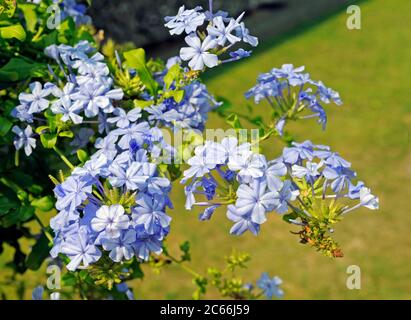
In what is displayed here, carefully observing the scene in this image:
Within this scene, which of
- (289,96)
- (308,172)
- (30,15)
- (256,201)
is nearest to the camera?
(256,201)

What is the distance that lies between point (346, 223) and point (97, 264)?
4291mm

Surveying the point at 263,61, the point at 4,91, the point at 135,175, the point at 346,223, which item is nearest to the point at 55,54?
the point at 4,91

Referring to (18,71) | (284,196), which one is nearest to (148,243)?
(284,196)

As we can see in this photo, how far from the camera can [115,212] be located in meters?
1.39

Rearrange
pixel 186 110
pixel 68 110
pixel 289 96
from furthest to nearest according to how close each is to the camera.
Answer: pixel 289 96
pixel 186 110
pixel 68 110

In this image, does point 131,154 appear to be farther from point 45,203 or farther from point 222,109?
point 222,109

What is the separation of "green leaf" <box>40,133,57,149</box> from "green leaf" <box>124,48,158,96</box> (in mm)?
265

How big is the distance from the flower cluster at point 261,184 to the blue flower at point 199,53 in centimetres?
18

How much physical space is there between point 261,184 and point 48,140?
0.61 meters

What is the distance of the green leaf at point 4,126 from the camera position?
180cm

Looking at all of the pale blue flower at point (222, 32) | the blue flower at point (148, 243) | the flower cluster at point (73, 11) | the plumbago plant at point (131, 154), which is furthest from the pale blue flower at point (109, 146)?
the flower cluster at point (73, 11)

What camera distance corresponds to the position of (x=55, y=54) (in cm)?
182

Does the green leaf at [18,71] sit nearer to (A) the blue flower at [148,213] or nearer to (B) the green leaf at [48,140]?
(B) the green leaf at [48,140]

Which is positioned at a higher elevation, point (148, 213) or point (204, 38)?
point (204, 38)
